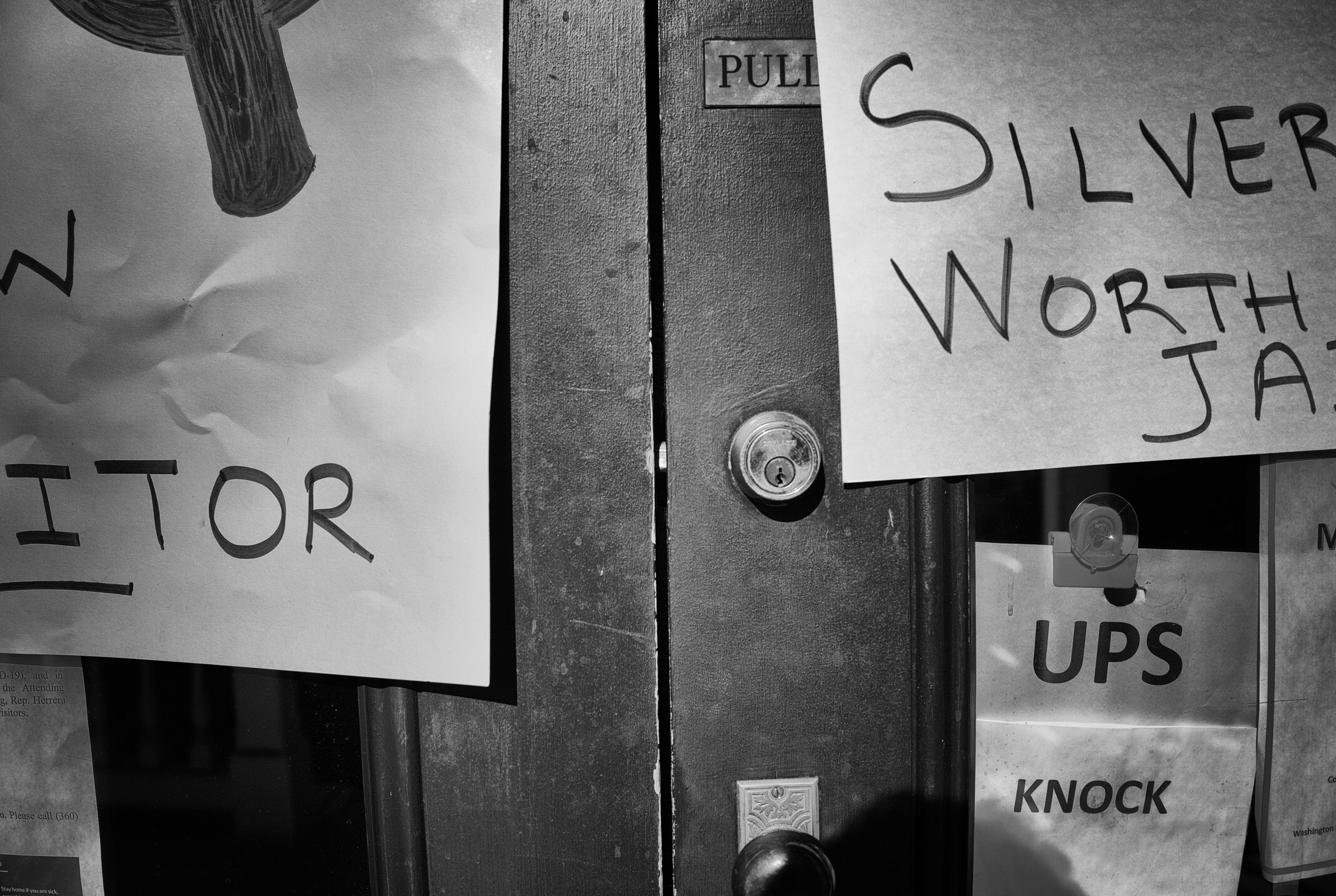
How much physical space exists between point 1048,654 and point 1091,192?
0.37 meters

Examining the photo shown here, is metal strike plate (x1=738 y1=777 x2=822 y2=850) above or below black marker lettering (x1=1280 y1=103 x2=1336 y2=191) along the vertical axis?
below

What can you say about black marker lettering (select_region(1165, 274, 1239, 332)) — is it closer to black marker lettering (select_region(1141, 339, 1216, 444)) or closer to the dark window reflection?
black marker lettering (select_region(1141, 339, 1216, 444))

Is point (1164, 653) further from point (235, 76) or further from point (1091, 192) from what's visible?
point (235, 76)

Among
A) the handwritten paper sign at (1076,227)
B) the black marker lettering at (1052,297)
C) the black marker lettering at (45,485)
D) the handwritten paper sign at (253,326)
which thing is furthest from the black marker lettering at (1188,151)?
the black marker lettering at (45,485)

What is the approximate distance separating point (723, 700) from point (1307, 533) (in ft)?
1.69

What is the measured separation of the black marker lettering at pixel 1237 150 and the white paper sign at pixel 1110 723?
0.96 feet

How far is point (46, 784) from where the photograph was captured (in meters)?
0.76

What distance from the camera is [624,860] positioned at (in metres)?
0.69

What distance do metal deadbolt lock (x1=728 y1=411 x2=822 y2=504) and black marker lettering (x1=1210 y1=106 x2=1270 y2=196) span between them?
0.38m

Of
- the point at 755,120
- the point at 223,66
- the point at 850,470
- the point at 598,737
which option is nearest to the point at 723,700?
the point at 598,737

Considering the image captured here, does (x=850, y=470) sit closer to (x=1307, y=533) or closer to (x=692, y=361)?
(x=692, y=361)

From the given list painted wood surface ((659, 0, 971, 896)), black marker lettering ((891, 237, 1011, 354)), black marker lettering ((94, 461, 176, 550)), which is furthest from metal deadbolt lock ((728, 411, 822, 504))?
black marker lettering ((94, 461, 176, 550))

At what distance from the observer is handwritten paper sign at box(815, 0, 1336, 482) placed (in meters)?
0.63

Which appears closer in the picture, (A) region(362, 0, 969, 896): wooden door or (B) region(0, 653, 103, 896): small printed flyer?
(A) region(362, 0, 969, 896): wooden door
